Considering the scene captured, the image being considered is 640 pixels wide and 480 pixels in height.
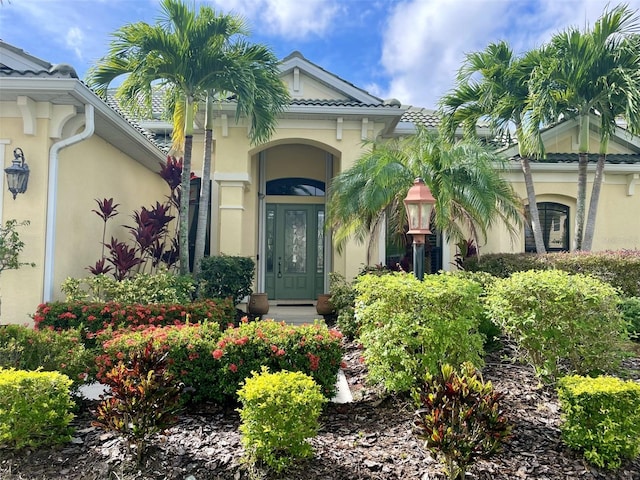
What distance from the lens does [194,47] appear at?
23.2 feet

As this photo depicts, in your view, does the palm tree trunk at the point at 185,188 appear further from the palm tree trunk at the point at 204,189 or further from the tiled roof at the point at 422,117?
the tiled roof at the point at 422,117

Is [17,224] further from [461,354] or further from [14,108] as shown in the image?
[461,354]

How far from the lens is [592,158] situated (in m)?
11.0

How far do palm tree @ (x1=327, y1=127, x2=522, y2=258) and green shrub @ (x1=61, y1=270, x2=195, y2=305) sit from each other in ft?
10.8

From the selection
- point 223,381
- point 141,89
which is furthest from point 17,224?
point 223,381

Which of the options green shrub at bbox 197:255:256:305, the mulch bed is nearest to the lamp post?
the mulch bed

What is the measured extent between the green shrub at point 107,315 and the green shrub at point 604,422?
440cm

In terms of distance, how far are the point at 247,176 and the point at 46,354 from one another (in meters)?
6.56

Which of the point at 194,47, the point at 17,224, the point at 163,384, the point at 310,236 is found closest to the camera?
the point at 163,384

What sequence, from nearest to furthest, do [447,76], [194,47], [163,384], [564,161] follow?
[163,384] < [194,47] < [447,76] < [564,161]

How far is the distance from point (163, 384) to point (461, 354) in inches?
110

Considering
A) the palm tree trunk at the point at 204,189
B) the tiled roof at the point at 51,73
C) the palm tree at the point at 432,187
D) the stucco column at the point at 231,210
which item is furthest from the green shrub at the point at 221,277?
the tiled roof at the point at 51,73

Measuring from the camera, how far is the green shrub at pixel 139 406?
3.01 m

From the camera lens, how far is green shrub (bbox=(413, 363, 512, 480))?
280 cm
